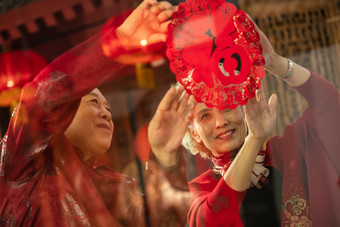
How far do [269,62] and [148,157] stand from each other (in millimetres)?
517

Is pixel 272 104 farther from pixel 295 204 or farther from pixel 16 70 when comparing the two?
pixel 16 70

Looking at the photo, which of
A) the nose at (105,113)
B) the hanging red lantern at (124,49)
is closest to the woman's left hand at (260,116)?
the hanging red lantern at (124,49)

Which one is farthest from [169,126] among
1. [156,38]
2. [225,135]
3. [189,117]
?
[156,38]

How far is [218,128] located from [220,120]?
3 cm

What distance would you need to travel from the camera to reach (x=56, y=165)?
1.27 meters

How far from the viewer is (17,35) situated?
1379 mm

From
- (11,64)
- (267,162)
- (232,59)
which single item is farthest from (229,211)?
(11,64)

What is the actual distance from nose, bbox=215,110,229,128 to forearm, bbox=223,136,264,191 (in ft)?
0.29

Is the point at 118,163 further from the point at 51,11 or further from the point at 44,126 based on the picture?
the point at 51,11

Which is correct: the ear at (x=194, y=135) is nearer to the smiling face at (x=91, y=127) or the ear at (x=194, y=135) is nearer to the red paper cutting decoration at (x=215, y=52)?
the red paper cutting decoration at (x=215, y=52)

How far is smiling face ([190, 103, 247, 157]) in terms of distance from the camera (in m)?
1.37

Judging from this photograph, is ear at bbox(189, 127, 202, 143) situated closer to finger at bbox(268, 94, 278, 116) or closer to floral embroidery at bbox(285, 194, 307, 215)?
finger at bbox(268, 94, 278, 116)

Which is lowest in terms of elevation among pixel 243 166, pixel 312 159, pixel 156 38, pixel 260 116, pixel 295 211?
pixel 295 211

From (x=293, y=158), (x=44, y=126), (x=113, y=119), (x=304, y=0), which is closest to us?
(x=44, y=126)
